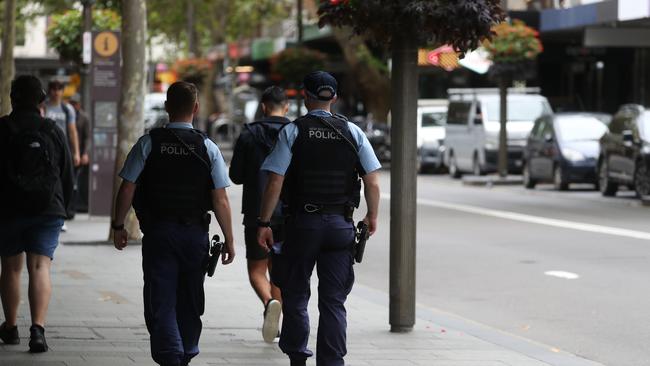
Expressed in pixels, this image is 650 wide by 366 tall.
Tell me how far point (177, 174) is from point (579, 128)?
77.5 feet

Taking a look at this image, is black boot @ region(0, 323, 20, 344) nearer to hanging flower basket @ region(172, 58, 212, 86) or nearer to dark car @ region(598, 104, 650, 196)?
dark car @ region(598, 104, 650, 196)

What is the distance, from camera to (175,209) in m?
8.36

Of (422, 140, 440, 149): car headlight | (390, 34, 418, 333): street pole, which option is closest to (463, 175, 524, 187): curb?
(422, 140, 440, 149): car headlight

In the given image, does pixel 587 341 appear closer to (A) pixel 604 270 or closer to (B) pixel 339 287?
(B) pixel 339 287

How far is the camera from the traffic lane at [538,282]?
11.7 metres

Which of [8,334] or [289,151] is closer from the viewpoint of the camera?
[289,151]

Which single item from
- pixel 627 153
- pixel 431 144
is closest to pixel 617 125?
pixel 627 153

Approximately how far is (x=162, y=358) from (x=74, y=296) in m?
4.71

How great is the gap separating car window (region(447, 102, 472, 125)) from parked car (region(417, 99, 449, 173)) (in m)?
1.50

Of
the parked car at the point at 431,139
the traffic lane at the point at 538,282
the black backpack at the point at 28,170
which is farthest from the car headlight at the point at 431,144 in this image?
the black backpack at the point at 28,170

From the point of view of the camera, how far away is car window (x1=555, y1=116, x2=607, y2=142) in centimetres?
3084

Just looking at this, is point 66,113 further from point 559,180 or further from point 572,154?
point 559,180

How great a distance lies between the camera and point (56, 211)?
980 centimetres

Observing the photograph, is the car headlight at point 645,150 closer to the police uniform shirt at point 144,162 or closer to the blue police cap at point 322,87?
the blue police cap at point 322,87
